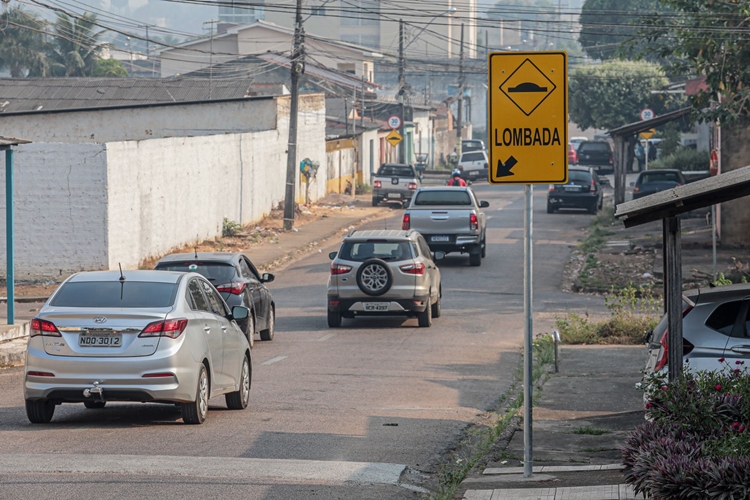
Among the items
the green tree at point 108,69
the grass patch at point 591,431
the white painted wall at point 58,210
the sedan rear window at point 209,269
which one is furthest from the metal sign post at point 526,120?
the green tree at point 108,69

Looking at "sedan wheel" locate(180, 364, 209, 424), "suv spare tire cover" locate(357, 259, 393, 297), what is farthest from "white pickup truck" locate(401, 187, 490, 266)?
"sedan wheel" locate(180, 364, 209, 424)

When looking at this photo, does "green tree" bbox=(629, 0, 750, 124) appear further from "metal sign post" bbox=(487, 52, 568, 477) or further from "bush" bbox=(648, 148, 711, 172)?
"bush" bbox=(648, 148, 711, 172)

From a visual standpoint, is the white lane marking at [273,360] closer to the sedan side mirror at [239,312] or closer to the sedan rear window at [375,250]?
the sedan rear window at [375,250]

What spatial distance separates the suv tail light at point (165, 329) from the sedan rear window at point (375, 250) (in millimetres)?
9256

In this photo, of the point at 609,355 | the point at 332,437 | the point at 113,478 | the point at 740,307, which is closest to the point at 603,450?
the point at 740,307

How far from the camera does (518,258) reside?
30.5 m

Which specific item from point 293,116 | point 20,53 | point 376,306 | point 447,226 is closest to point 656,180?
point 293,116

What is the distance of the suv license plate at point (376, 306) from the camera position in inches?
766

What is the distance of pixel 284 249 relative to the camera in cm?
3234

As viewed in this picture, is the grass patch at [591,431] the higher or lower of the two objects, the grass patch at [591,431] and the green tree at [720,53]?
the lower

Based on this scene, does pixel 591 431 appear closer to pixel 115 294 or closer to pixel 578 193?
pixel 115 294

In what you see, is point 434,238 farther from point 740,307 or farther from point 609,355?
point 740,307

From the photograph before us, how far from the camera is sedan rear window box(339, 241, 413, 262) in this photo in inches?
773

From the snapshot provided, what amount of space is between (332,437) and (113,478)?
2.63 metres
